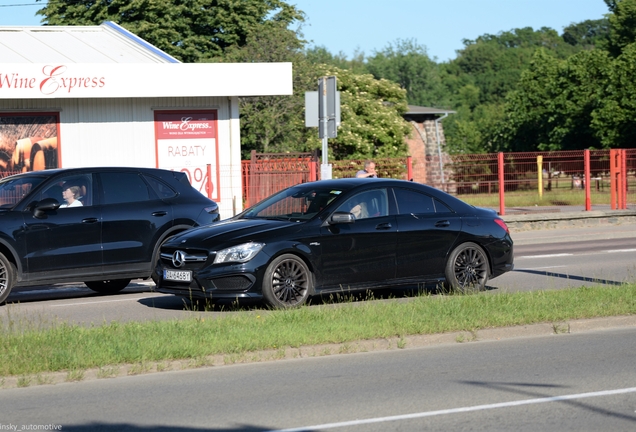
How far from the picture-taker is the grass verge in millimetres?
7953

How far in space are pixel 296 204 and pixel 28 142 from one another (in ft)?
45.5

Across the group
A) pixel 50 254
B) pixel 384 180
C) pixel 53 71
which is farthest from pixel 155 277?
pixel 53 71

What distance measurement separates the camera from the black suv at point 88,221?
12.4 metres

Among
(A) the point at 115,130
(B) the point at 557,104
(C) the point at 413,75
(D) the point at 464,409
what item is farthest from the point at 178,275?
(C) the point at 413,75

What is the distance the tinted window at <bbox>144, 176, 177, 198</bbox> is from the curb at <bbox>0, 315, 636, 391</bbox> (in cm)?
587

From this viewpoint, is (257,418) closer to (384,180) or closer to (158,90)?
(384,180)

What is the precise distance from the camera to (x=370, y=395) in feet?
23.0

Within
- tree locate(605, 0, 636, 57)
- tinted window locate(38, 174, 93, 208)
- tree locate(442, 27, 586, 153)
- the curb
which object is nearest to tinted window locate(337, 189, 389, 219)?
the curb

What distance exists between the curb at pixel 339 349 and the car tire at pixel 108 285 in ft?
21.0

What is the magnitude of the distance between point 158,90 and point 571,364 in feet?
58.5

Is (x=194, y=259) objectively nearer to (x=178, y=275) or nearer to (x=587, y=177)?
(x=178, y=275)

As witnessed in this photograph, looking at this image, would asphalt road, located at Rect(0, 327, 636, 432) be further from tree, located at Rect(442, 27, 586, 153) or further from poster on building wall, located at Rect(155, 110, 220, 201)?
tree, located at Rect(442, 27, 586, 153)

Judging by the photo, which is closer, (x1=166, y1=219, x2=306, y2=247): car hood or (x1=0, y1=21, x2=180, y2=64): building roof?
(x1=166, y1=219, x2=306, y2=247): car hood

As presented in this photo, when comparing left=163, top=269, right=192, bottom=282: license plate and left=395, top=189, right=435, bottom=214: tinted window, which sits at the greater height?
left=395, top=189, right=435, bottom=214: tinted window
